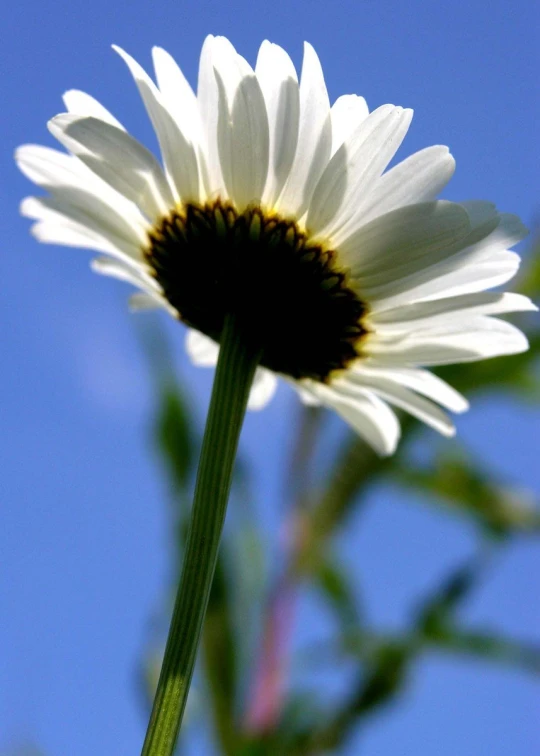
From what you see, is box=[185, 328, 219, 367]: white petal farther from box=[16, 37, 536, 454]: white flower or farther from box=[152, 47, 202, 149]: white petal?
box=[152, 47, 202, 149]: white petal

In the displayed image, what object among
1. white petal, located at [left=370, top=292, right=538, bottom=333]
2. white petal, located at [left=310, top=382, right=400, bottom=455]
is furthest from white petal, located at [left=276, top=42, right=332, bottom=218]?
white petal, located at [left=310, top=382, right=400, bottom=455]

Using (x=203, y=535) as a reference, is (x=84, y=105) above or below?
above

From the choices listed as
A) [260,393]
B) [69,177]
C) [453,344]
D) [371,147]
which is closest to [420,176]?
[371,147]

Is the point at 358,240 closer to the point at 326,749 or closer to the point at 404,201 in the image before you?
the point at 404,201

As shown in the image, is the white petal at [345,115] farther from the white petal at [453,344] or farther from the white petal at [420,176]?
the white petal at [453,344]

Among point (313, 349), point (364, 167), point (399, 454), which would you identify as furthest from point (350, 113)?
point (399, 454)

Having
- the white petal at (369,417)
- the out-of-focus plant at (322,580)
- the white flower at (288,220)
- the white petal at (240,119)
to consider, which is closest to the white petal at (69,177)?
the white flower at (288,220)

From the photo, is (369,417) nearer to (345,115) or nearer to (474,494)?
(345,115)
